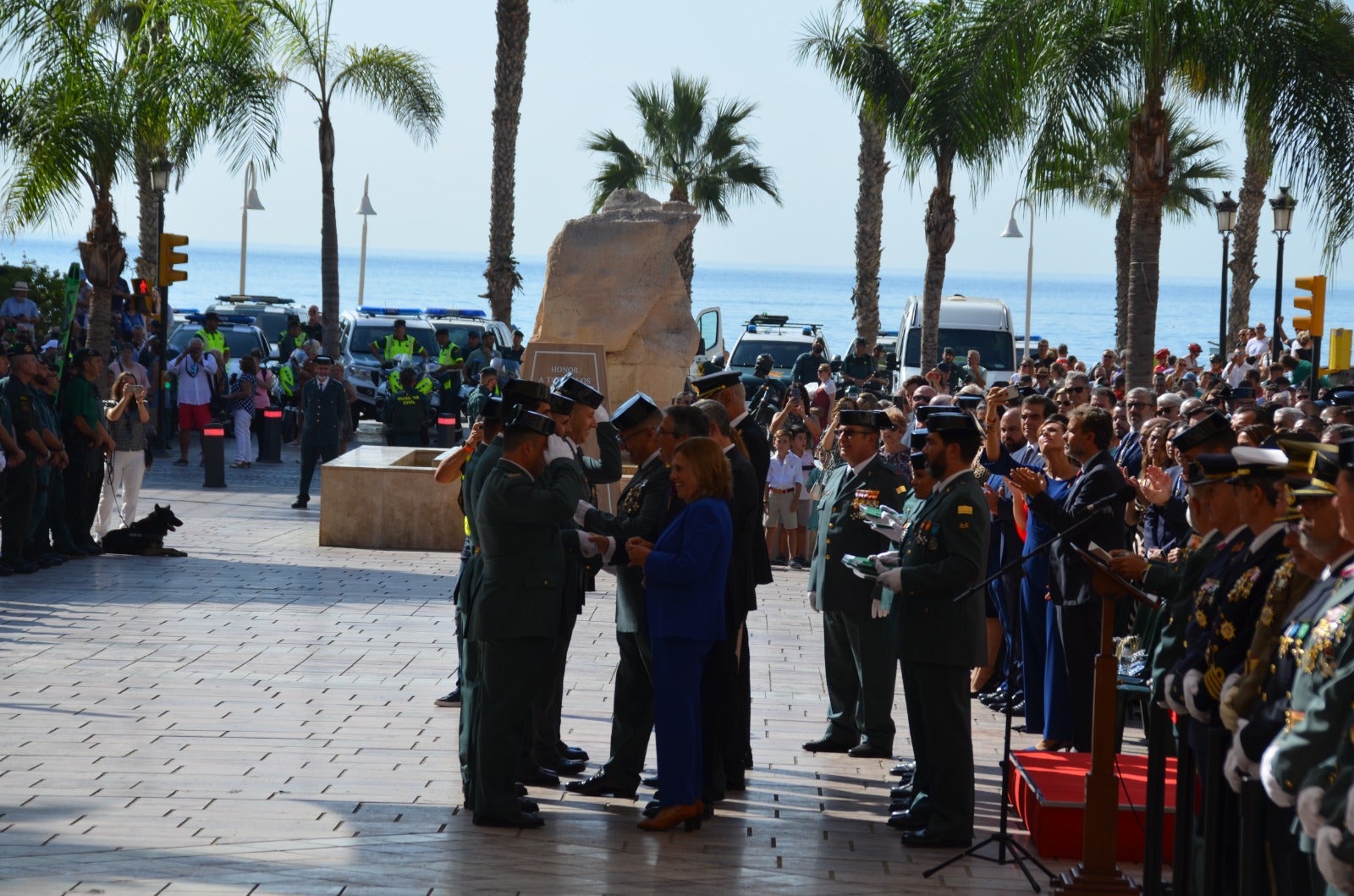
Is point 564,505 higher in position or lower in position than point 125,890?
higher

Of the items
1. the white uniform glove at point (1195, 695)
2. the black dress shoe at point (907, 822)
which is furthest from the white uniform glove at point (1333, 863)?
the black dress shoe at point (907, 822)

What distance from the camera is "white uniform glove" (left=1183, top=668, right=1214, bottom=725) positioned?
5.19m

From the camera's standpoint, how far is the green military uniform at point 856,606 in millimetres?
8500

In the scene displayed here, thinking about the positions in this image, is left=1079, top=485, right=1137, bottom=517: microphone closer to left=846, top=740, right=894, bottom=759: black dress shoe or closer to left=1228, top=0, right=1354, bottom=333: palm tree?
left=846, top=740, right=894, bottom=759: black dress shoe

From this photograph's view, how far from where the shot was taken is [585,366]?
1792cm

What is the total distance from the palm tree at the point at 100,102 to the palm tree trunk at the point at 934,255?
12055 mm

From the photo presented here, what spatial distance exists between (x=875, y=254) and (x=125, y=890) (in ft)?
102

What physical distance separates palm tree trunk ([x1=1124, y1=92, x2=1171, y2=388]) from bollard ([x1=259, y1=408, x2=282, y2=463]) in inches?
490

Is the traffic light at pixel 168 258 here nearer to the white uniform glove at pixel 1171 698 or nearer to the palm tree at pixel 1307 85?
the palm tree at pixel 1307 85

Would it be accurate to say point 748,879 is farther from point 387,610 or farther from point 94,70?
point 94,70

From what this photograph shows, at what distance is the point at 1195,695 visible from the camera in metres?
5.20

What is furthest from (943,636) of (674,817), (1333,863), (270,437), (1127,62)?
(270,437)

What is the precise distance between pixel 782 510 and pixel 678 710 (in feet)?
30.0

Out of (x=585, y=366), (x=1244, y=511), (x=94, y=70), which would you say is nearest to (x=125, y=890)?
(x=1244, y=511)
